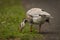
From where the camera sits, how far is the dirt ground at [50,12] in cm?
896

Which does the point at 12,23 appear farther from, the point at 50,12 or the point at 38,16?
the point at 50,12

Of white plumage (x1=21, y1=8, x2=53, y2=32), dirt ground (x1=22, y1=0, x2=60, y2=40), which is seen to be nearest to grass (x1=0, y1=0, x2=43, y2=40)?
dirt ground (x1=22, y1=0, x2=60, y2=40)

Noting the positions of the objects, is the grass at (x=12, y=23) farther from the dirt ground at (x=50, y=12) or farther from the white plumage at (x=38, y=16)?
the white plumage at (x=38, y=16)

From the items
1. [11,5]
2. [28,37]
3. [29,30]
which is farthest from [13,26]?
[11,5]

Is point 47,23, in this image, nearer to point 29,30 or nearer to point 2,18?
point 29,30

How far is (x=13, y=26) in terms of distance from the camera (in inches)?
391

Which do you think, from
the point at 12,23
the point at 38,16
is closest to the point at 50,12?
the point at 12,23

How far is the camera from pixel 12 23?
1037 centimetres

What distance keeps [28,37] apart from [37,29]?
0.84 m

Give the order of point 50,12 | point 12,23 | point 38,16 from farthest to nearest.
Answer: point 50,12 → point 12,23 → point 38,16

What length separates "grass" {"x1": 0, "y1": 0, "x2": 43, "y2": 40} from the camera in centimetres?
887

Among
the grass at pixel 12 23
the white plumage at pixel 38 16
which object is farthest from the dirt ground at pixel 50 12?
the white plumage at pixel 38 16

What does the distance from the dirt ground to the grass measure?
11.0 inches

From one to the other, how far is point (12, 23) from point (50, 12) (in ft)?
6.02
